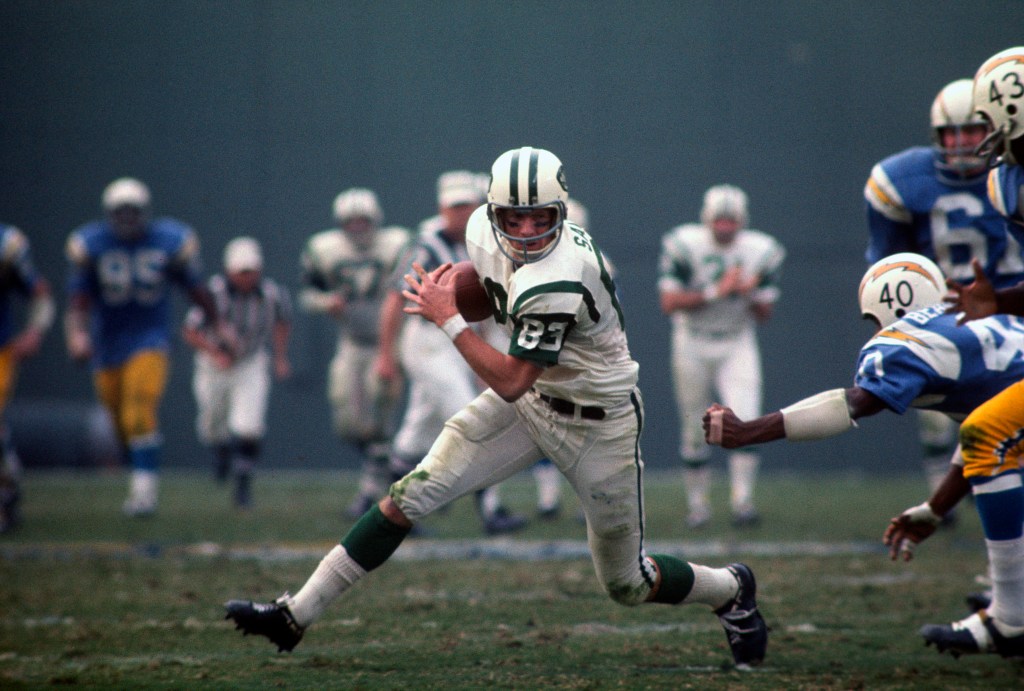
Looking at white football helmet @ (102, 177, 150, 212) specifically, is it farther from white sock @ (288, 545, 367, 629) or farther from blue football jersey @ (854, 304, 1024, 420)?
blue football jersey @ (854, 304, 1024, 420)

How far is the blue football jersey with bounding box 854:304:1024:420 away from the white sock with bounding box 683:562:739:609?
0.83m

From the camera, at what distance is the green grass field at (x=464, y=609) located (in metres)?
3.81

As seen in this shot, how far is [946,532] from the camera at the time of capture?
7.38 meters

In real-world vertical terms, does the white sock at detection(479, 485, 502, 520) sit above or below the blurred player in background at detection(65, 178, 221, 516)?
below

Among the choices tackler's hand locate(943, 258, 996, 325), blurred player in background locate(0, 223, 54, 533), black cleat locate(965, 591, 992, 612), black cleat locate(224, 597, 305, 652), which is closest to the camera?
tackler's hand locate(943, 258, 996, 325)

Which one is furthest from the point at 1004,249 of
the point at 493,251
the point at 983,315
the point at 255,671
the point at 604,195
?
the point at 604,195

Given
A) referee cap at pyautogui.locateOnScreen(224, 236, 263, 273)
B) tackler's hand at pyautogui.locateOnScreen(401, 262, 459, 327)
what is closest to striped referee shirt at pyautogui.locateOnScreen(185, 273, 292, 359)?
referee cap at pyautogui.locateOnScreen(224, 236, 263, 273)

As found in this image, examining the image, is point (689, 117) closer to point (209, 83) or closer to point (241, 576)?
point (209, 83)

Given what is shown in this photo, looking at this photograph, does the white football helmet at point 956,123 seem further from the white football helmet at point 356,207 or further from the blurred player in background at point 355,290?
the white football helmet at point 356,207

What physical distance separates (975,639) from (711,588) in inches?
32.7

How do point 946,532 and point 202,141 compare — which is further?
point 202,141

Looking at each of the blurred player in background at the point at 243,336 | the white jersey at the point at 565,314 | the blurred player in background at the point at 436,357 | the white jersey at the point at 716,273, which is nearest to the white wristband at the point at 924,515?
the white jersey at the point at 565,314

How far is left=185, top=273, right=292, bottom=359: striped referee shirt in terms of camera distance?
952cm

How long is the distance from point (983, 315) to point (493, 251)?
1452 mm
